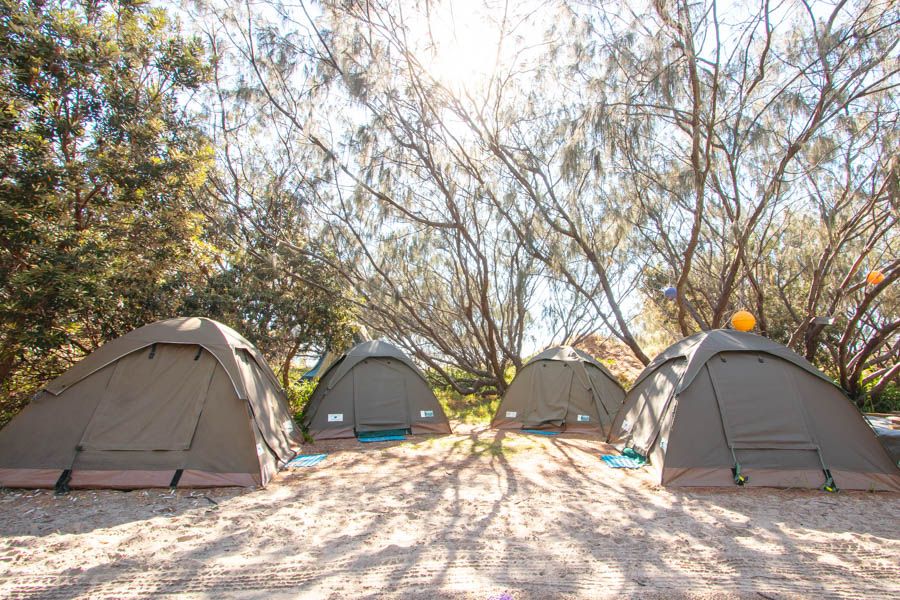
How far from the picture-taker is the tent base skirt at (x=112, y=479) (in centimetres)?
423

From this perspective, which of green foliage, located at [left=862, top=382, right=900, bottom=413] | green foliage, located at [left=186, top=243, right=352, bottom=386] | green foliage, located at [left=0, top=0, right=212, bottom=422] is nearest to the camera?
green foliage, located at [left=0, top=0, right=212, bottom=422]

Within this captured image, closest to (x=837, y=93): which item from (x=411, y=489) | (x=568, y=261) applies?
(x=568, y=261)

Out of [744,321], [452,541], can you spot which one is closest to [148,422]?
[452,541]

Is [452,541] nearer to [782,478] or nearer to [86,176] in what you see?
[782,478]

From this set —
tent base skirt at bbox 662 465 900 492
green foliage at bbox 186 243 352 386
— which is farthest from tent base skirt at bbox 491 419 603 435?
green foliage at bbox 186 243 352 386

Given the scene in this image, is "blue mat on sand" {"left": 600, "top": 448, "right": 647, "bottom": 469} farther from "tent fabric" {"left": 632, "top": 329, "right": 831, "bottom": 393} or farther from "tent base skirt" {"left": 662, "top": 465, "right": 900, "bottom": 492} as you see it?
"tent fabric" {"left": 632, "top": 329, "right": 831, "bottom": 393}

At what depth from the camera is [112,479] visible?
14.1ft

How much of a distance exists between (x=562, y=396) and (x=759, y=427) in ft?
11.5

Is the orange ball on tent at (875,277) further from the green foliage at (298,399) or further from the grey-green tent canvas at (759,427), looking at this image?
the green foliage at (298,399)

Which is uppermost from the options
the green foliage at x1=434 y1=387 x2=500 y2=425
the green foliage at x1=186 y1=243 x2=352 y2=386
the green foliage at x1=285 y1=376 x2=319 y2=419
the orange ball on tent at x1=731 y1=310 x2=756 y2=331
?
the green foliage at x1=186 y1=243 x2=352 y2=386

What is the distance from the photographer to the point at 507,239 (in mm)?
12484

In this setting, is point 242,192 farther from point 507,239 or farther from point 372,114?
point 507,239

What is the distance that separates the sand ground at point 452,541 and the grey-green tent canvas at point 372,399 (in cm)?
220

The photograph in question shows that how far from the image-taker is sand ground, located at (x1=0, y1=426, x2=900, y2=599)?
105 inches
